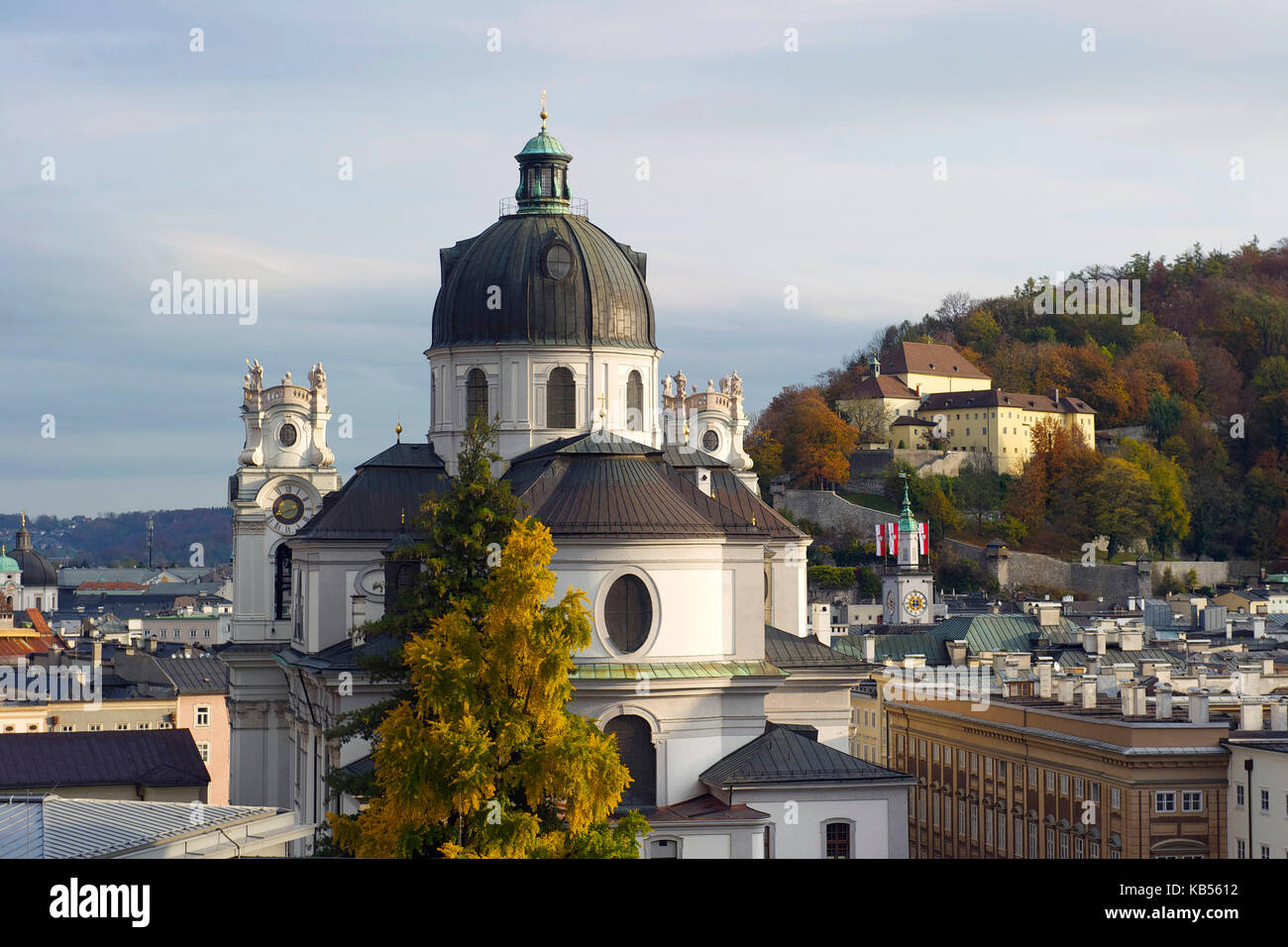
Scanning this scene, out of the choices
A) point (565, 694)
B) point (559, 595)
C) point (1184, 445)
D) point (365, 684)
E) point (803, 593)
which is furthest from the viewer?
point (1184, 445)

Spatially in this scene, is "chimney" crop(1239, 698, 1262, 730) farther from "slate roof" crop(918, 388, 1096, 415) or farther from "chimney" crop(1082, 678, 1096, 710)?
"slate roof" crop(918, 388, 1096, 415)

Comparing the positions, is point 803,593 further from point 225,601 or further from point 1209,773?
point 225,601

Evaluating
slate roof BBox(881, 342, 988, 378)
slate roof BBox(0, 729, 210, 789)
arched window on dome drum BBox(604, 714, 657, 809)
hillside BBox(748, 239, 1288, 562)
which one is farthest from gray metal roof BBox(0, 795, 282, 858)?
slate roof BBox(881, 342, 988, 378)

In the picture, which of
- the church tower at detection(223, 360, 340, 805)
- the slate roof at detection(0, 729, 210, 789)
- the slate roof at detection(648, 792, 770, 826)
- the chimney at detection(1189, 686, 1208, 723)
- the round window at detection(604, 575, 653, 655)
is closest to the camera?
the slate roof at detection(648, 792, 770, 826)

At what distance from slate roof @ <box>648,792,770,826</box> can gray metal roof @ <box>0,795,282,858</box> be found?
10.2 metres

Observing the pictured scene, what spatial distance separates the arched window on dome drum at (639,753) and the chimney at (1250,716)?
54.3 ft

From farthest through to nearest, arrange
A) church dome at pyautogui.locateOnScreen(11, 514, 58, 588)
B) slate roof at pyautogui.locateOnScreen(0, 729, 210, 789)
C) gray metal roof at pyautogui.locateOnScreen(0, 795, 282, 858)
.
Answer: church dome at pyautogui.locateOnScreen(11, 514, 58, 588), slate roof at pyautogui.locateOnScreen(0, 729, 210, 789), gray metal roof at pyautogui.locateOnScreen(0, 795, 282, 858)

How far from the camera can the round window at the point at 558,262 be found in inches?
1918

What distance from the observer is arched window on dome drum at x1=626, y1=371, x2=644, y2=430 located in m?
49.5

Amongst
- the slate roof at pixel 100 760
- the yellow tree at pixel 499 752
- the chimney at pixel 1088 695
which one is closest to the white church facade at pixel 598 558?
the slate roof at pixel 100 760
